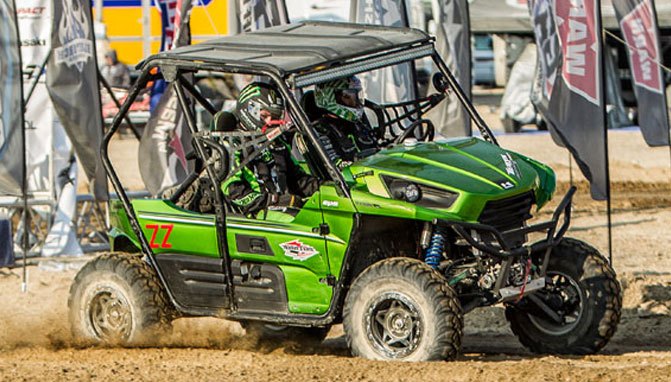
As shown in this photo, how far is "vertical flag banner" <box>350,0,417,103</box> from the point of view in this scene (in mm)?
13203

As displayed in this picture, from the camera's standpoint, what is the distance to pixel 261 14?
13.3 meters

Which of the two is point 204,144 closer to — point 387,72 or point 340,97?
point 340,97

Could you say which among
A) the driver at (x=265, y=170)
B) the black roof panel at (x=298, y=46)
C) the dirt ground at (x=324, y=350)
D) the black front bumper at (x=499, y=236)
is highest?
the black roof panel at (x=298, y=46)

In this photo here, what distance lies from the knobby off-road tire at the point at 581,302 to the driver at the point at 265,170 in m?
1.67

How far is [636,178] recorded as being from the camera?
63.8 feet

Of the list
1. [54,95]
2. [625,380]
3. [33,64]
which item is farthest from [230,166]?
[33,64]

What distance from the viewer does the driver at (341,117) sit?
907 centimetres

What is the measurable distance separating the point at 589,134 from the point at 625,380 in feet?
14.7

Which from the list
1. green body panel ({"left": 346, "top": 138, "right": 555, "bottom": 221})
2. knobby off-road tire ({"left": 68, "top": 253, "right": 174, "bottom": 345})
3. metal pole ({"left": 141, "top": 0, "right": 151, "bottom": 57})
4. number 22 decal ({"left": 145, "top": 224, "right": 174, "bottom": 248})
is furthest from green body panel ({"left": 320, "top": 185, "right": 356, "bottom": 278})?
metal pole ({"left": 141, "top": 0, "right": 151, "bottom": 57})

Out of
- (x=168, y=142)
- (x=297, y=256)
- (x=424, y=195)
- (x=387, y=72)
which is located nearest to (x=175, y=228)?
(x=297, y=256)

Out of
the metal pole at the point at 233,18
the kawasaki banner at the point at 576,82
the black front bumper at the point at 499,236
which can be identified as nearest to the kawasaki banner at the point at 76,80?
the metal pole at the point at 233,18

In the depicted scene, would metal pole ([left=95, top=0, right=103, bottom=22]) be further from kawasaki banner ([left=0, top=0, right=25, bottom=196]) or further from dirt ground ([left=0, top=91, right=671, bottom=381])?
kawasaki banner ([left=0, top=0, right=25, bottom=196])

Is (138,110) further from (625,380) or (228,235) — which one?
(625,380)

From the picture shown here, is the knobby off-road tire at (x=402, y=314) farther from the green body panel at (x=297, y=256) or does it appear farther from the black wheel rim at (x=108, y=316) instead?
the black wheel rim at (x=108, y=316)
